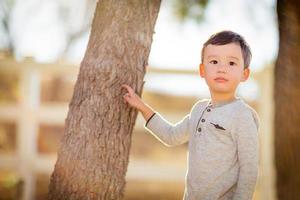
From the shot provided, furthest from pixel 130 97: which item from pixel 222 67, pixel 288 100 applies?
pixel 288 100

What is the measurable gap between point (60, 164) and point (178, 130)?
701 mm

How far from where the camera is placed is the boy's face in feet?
9.84

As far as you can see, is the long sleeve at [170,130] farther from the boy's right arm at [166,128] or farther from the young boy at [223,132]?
the young boy at [223,132]

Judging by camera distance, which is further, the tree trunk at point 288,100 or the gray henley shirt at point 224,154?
the tree trunk at point 288,100

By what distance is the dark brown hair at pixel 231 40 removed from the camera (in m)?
3.02

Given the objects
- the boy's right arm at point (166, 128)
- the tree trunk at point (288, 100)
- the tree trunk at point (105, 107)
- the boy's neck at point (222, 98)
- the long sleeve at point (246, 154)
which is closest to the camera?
the long sleeve at point (246, 154)

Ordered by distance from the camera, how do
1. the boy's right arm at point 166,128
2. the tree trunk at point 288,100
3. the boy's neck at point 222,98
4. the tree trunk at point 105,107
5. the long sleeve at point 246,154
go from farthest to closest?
the tree trunk at point 288,100
the boy's right arm at point 166,128
the boy's neck at point 222,98
the tree trunk at point 105,107
the long sleeve at point 246,154

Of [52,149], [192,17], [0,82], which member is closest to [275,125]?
[52,149]

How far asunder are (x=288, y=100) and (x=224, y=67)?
2.18m

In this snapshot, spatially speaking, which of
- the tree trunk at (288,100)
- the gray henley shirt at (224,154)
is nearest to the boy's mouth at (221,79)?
the gray henley shirt at (224,154)

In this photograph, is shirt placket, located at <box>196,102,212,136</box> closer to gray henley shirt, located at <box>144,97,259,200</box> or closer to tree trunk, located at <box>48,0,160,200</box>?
gray henley shirt, located at <box>144,97,259,200</box>

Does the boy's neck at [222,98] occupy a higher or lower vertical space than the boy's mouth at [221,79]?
lower

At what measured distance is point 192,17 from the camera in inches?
391

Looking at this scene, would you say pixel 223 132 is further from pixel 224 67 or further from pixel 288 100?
pixel 288 100
